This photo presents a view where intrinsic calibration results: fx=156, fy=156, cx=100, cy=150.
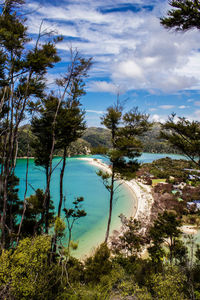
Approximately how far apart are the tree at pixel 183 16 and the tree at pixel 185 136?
2.92 m

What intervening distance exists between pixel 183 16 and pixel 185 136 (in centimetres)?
421

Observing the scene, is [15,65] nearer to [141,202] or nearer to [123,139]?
[123,139]

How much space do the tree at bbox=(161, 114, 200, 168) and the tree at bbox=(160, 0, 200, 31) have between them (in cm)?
292

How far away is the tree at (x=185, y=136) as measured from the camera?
6.30 metres

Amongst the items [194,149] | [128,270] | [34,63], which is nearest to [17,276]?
[34,63]

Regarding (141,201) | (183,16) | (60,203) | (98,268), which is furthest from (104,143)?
(141,201)

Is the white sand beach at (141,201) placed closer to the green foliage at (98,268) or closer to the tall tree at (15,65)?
the green foliage at (98,268)

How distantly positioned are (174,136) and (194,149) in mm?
979

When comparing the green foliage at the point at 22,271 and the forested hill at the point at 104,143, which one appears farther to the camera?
the forested hill at the point at 104,143

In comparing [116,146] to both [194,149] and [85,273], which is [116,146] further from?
[85,273]

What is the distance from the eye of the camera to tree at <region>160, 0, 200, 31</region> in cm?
388

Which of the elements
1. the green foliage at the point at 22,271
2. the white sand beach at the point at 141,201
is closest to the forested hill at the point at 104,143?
the green foliage at the point at 22,271

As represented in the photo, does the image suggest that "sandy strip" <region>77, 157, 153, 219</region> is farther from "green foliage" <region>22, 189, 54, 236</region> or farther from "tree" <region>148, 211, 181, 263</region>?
"green foliage" <region>22, 189, 54, 236</region>

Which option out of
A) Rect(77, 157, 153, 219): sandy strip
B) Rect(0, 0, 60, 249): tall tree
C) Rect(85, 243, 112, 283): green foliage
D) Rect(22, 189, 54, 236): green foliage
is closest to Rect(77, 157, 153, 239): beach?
Rect(77, 157, 153, 219): sandy strip
